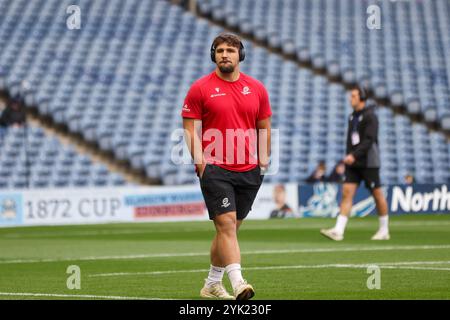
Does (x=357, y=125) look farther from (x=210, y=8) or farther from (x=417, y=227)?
(x=210, y=8)

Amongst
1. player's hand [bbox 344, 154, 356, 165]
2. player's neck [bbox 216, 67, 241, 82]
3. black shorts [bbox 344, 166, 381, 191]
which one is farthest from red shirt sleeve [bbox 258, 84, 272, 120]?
black shorts [bbox 344, 166, 381, 191]

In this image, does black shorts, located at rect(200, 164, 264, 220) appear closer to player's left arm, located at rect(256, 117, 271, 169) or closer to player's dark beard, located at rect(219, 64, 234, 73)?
player's left arm, located at rect(256, 117, 271, 169)

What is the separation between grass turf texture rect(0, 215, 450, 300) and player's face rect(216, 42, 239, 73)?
2.03 meters

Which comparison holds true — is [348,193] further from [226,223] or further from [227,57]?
[227,57]

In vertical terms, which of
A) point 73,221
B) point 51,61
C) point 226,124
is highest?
point 51,61

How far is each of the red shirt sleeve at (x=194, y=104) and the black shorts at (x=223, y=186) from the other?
464 mm

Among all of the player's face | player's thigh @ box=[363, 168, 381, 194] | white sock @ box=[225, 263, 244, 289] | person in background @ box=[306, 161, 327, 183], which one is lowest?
white sock @ box=[225, 263, 244, 289]

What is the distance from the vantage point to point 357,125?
19.1 metres

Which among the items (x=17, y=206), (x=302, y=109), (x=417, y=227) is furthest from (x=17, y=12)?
(x=417, y=227)

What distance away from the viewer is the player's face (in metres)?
10.4

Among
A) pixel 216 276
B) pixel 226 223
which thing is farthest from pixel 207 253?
pixel 226 223

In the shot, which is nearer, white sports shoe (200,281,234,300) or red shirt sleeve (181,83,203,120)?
red shirt sleeve (181,83,203,120)

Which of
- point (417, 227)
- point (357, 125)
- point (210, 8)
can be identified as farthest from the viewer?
point (210, 8)

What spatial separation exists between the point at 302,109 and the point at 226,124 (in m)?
28.0
